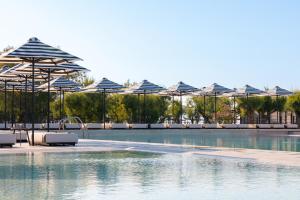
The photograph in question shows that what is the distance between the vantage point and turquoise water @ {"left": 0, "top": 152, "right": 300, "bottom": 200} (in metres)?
7.97

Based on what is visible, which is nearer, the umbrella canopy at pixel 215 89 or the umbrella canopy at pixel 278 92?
the umbrella canopy at pixel 215 89

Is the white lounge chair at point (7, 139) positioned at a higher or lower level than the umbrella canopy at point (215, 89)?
lower

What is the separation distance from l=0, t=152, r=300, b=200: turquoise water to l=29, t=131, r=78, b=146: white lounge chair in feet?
14.7

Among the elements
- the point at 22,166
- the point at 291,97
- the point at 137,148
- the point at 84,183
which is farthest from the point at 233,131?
the point at 84,183

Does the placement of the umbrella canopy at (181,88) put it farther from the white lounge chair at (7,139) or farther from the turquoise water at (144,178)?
the turquoise water at (144,178)

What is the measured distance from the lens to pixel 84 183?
9102 millimetres

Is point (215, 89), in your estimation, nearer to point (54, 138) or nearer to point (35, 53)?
point (54, 138)

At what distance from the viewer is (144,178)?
9812mm

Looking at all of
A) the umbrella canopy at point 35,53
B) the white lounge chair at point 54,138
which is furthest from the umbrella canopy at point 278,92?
the umbrella canopy at point 35,53

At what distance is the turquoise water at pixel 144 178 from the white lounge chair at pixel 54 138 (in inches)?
176

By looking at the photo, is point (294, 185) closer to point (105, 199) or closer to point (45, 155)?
point (105, 199)

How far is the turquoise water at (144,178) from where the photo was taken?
314 inches

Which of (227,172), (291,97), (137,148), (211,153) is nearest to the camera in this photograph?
(227,172)

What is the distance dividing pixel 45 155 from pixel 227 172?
20.1ft
